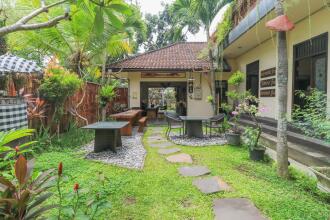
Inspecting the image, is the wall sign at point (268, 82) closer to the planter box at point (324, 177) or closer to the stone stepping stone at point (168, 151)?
the stone stepping stone at point (168, 151)

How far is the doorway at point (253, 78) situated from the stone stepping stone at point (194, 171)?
6662 mm

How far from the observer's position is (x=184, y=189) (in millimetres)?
4148

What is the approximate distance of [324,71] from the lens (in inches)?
249

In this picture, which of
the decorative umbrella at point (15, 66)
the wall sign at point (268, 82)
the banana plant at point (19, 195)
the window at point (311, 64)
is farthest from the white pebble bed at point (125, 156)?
the wall sign at point (268, 82)

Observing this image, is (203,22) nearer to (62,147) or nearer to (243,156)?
(243,156)

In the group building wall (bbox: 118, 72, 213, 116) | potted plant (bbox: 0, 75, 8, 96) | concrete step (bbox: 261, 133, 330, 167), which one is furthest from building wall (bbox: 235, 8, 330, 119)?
potted plant (bbox: 0, 75, 8, 96)

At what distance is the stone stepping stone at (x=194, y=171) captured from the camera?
16.3ft

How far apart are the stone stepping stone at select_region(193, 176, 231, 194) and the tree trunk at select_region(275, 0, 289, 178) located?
3.65ft

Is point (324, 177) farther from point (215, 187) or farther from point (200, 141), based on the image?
point (200, 141)

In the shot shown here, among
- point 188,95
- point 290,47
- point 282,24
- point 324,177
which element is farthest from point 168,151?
point 188,95

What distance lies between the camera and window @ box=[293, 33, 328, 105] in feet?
20.8

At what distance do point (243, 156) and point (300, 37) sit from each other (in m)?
3.64

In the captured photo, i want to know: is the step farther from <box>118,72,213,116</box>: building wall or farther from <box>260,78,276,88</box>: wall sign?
<box>118,72,213,116</box>: building wall

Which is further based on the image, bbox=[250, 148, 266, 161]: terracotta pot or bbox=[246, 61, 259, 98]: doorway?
bbox=[246, 61, 259, 98]: doorway
